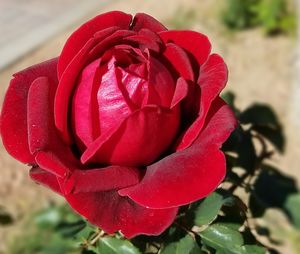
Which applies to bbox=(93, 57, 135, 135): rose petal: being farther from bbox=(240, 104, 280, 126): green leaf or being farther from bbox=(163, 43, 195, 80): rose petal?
bbox=(240, 104, 280, 126): green leaf

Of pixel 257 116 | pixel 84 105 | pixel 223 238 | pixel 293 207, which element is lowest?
pixel 293 207

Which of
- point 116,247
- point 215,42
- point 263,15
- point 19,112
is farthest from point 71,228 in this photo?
point 263,15

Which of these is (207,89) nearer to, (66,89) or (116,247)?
(66,89)

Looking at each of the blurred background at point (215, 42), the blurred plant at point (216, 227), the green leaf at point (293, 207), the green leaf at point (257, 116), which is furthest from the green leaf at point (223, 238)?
the blurred background at point (215, 42)

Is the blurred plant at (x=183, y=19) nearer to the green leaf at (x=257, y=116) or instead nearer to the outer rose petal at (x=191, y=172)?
the green leaf at (x=257, y=116)

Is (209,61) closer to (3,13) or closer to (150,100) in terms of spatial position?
(150,100)

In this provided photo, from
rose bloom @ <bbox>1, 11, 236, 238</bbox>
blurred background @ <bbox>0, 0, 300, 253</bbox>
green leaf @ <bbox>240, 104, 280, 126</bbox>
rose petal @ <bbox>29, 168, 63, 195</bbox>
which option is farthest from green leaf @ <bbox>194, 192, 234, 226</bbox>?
blurred background @ <bbox>0, 0, 300, 253</bbox>
